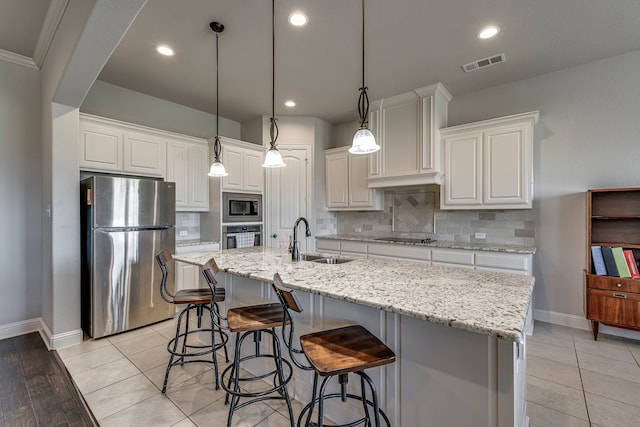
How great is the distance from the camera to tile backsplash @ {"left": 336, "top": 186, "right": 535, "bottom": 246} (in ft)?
11.4

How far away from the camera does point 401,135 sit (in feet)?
12.7

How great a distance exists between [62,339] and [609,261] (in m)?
5.14

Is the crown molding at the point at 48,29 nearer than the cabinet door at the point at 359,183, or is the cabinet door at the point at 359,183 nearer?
the crown molding at the point at 48,29

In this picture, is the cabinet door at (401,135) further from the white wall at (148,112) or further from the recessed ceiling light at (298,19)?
the white wall at (148,112)

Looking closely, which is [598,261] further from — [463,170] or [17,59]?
[17,59]

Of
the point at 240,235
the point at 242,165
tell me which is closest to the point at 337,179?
the point at 242,165

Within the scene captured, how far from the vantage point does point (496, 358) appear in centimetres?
111

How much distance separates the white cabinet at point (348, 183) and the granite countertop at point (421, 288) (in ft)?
7.47

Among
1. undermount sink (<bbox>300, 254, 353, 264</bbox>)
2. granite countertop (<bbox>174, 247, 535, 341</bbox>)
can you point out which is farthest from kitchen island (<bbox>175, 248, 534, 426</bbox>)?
undermount sink (<bbox>300, 254, 353, 264</bbox>)

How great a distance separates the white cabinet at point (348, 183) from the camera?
4484 millimetres

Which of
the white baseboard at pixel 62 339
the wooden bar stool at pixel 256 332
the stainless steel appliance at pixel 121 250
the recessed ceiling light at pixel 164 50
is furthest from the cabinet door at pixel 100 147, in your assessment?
the wooden bar stool at pixel 256 332

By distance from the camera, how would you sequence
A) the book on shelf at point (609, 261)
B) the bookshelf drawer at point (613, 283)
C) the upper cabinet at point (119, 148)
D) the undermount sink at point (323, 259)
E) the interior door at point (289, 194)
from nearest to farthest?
the undermount sink at point (323, 259) → the bookshelf drawer at point (613, 283) → the book on shelf at point (609, 261) → the upper cabinet at point (119, 148) → the interior door at point (289, 194)

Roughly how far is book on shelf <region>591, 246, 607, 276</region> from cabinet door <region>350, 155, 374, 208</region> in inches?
98.5

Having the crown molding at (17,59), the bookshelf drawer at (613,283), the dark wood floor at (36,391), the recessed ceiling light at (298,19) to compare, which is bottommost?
the dark wood floor at (36,391)
